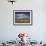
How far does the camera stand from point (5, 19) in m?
4.52

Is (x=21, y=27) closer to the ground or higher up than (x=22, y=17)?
closer to the ground

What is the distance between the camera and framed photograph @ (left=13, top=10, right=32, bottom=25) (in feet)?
14.8

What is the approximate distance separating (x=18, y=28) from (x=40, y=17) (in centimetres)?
88

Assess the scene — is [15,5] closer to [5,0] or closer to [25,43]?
[5,0]

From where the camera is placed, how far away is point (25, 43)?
3170 millimetres

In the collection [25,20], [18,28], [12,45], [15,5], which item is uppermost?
[15,5]

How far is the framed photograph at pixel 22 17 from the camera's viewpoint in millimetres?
4508

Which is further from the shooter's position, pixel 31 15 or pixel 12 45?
pixel 31 15

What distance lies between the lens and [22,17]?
4523 millimetres

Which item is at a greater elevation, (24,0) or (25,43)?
(24,0)

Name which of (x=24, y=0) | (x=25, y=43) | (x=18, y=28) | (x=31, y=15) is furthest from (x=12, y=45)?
(x=24, y=0)

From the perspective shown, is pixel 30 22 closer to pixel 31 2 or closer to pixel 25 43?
pixel 31 2

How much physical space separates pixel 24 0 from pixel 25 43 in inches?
74.4

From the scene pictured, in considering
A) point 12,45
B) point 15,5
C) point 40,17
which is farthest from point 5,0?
point 12,45
